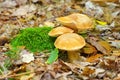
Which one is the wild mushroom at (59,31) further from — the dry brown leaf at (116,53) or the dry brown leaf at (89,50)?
the dry brown leaf at (116,53)

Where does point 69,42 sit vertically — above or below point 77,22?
below

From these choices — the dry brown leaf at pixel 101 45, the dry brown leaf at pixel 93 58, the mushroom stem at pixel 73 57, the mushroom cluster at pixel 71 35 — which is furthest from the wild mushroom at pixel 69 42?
the dry brown leaf at pixel 101 45

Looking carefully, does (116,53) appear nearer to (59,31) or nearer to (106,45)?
(106,45)

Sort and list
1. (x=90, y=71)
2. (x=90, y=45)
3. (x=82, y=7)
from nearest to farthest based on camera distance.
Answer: (x=90, y=71), (x=90, y=45), (x=82, y=7)

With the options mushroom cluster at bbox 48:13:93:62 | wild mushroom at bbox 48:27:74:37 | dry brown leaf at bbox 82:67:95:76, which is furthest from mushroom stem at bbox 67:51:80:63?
dry brown leaf at bbox 82:67:95:76

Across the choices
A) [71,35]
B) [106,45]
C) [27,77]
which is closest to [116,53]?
[106,45]

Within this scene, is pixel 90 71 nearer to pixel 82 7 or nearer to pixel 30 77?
pixel 30 77

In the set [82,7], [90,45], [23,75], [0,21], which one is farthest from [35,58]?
[82,7]
